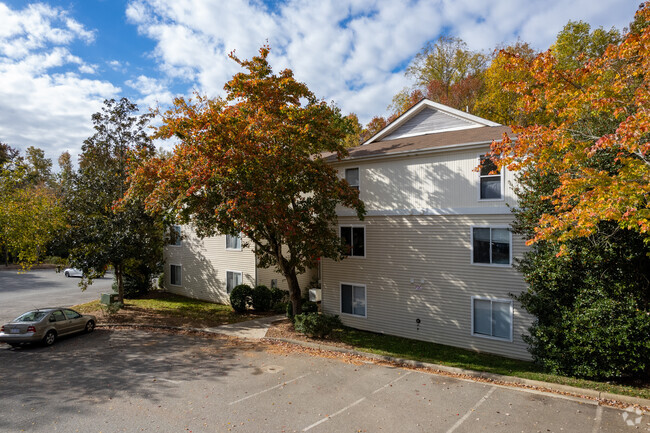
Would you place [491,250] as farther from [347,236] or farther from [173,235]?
[173,235]

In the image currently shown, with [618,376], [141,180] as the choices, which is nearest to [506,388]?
[618,376]

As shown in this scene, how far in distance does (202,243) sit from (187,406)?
17.8 meters

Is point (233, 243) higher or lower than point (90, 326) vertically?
higher

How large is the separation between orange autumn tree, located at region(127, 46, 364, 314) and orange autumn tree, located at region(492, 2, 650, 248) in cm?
735

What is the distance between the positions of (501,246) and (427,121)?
8.48 m

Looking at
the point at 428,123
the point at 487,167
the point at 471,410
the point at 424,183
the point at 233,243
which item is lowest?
the point at 471,410

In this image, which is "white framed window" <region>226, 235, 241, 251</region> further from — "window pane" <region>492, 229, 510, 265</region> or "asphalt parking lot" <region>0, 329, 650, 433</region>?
"window pane" <region>492, 229, 510, 265</region>

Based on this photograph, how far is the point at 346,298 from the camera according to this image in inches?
752

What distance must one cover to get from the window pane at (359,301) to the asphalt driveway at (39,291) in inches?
707

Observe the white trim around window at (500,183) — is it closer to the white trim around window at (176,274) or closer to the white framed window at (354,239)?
the white framed window at (354,239)

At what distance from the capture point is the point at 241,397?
402 inches

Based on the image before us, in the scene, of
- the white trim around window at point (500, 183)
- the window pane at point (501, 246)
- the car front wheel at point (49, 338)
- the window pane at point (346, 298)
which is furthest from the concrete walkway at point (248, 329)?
the white trim around window at point (500, 183)

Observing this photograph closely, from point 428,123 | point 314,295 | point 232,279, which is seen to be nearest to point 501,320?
point 428,123

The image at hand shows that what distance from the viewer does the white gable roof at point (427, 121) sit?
63.2 feet
